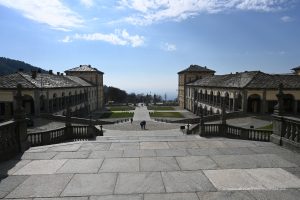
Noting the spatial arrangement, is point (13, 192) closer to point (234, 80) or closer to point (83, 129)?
point (83, 129)

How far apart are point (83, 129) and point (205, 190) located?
1418 cm

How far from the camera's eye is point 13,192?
19.6 feet

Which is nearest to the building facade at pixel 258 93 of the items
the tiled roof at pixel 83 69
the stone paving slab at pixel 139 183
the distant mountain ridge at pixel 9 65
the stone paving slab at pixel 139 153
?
the stone paving slab at pixel 139 153

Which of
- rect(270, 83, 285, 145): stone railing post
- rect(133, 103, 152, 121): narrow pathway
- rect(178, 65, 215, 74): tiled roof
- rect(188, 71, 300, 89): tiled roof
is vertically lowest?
rect(133, 103, 152, 121): narrow pathway

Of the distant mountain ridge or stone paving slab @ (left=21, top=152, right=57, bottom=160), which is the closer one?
stone paving slab @ (left=21, top=152, right=57, bottom=160)

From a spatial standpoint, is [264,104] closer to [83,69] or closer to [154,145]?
[154,145]

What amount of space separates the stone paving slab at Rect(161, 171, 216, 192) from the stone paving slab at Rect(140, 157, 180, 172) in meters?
0.43

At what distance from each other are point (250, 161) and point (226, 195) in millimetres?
2773

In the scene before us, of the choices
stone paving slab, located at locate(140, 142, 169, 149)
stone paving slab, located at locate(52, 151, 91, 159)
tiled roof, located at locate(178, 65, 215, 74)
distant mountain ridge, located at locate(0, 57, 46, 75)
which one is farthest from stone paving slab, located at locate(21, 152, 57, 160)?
distant mountain ridge, located at locate(0, 57, 46, 75)

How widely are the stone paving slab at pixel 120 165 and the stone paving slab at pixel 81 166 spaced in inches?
7.7

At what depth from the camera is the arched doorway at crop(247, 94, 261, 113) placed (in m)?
40.3

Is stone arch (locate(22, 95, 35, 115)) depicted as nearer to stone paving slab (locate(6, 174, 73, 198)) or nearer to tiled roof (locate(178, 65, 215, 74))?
stone paving slab (locate(6, 174, 73, 198))

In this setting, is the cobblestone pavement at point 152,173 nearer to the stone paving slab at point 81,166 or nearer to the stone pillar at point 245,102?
the stone paving slab at point 81,166

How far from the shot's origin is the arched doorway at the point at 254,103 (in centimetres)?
4031
